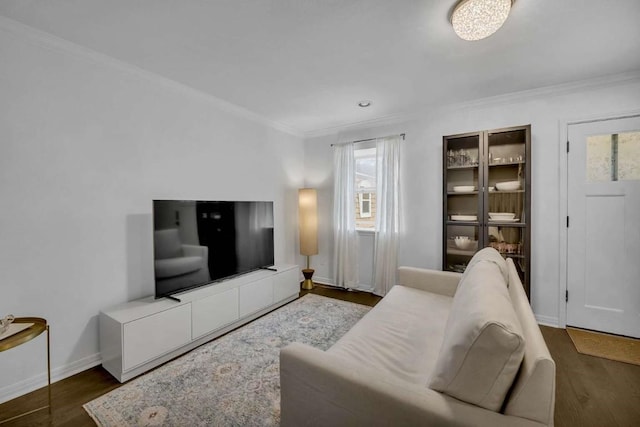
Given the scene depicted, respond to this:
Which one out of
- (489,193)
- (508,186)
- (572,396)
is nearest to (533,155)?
(508,186)

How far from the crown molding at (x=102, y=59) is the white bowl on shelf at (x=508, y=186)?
3.16 m

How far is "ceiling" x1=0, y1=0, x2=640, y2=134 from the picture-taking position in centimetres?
174

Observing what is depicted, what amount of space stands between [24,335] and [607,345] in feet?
14.5

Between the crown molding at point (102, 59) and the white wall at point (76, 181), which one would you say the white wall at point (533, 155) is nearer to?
the crown molding at point (102, 59)

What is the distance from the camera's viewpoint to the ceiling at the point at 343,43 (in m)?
1.74

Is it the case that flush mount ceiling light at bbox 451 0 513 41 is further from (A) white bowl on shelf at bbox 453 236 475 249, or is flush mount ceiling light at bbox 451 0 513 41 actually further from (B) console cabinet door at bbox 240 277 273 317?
(B) console cabinet door at bbox 240 277 273 317

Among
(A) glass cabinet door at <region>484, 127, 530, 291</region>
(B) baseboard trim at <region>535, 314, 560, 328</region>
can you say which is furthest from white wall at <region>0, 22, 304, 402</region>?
(B) baseboard trim at <region>535, 314, 560, 328</region>

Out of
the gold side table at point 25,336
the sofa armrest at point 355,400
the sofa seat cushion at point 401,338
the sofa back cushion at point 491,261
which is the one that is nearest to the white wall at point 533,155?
the sofa back cushion at point 491,261

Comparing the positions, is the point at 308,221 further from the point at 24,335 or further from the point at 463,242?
the point at 24,335

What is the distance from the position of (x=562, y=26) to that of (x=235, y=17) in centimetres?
223

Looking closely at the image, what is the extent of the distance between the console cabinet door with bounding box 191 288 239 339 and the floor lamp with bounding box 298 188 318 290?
Result: 1.57 metres

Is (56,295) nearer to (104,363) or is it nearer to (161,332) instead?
(104,363)

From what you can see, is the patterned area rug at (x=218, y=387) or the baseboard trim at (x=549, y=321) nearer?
the patterned area rug at (x=218, y=387)

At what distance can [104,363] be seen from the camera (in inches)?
85.9
